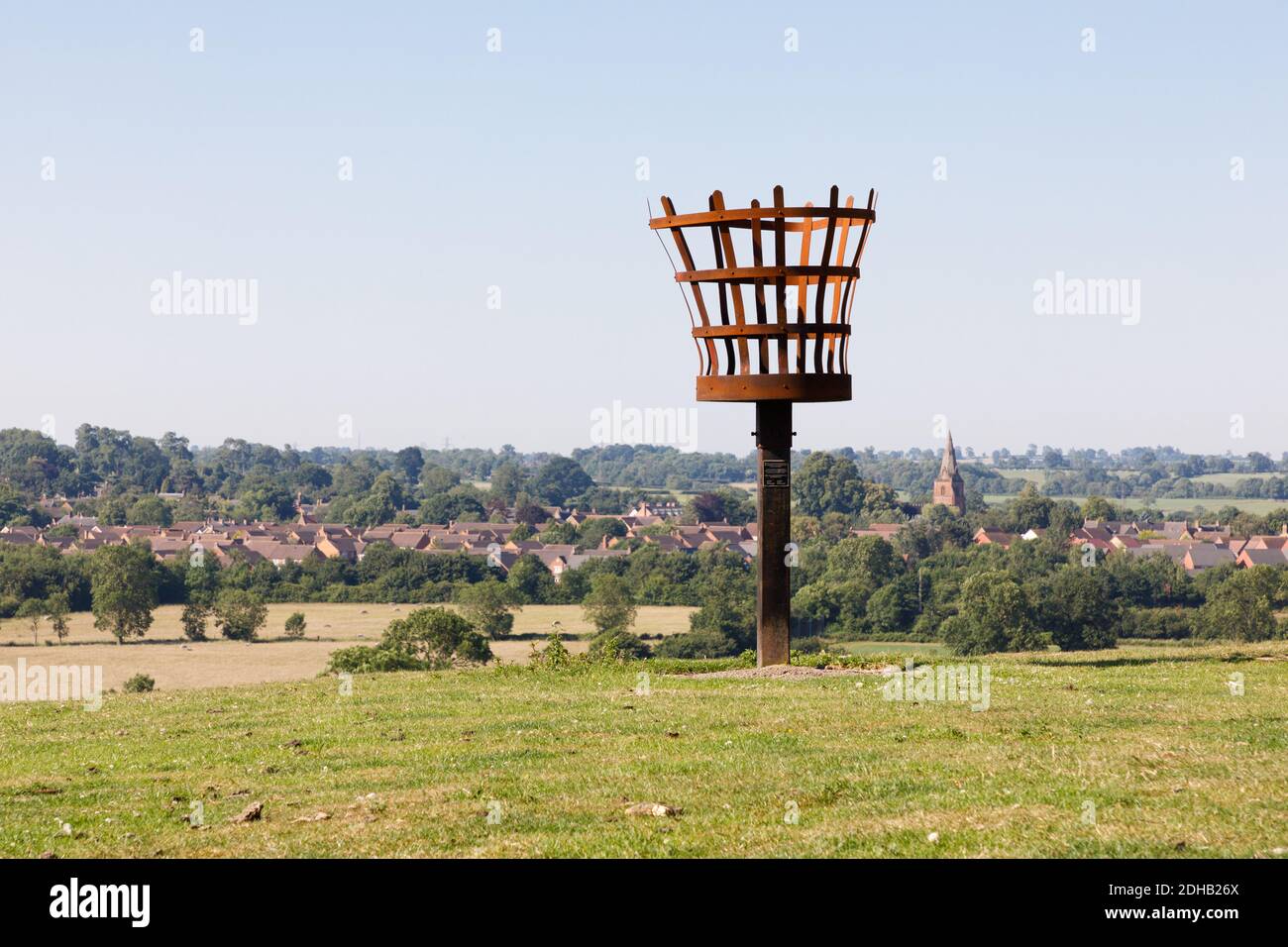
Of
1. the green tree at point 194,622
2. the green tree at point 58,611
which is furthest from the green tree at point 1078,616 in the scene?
the green tree at point 58,611

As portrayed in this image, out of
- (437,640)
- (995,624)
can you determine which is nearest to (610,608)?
(995,624)

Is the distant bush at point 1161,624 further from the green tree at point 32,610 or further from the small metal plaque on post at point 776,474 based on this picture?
the green tree at point 32,610

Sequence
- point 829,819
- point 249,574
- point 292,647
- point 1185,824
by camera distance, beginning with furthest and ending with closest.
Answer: point 249,574
point 292,647
point 829,819
point 1185,824

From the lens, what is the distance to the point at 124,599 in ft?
329

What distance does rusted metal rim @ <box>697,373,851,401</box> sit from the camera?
2186 centimetres

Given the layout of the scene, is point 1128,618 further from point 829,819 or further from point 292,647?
point 829,819

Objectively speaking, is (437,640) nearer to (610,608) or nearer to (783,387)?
(610,608)

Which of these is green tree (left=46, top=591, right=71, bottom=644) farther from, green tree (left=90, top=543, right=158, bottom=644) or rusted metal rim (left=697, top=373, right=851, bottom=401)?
rusted metal rim (left=697, top=373, right=851, bottom=401)

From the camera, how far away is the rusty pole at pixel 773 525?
2227 cm

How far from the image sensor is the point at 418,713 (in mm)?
18859

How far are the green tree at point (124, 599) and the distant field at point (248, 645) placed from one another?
3.63ft

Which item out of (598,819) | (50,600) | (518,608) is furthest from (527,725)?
(50,600)
